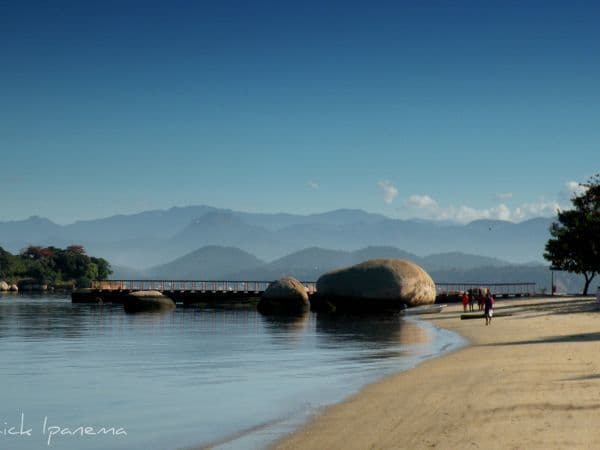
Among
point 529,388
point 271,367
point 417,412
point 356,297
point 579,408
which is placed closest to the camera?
point 579,408

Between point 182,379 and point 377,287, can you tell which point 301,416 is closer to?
point 182,379

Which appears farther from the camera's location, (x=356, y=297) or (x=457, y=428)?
(x=356, y=297)

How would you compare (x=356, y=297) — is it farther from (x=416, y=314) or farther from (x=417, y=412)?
(x=417, y=412)

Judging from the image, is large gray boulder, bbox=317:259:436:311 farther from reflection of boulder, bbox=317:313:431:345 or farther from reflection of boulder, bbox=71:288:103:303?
reflection of boulder, bbox=71:288:103:303

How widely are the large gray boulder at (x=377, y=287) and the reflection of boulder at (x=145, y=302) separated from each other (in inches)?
689

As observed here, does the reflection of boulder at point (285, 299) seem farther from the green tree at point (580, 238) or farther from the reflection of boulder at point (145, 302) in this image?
the green tree at point (580, 238)

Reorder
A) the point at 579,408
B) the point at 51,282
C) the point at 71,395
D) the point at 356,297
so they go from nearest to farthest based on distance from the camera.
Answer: the point at 579,408 → the point at 71,395 → the point at 356,297 → the point at 51,282

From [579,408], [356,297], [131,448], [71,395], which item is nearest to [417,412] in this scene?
[579,408]

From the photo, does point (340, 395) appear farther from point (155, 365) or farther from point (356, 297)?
point (356, 297)

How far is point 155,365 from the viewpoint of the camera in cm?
2820

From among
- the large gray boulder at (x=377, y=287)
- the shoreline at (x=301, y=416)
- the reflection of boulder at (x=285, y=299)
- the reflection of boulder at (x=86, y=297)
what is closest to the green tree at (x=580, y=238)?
the large gray boulder at (x=377, y=287)

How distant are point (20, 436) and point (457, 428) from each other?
337 inches

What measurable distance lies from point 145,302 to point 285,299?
1484cm

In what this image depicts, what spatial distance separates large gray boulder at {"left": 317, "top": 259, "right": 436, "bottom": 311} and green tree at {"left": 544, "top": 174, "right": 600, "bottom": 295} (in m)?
13.2
